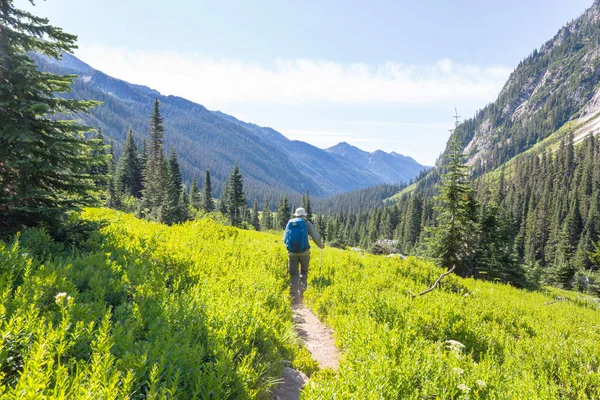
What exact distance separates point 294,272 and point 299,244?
1292 mm

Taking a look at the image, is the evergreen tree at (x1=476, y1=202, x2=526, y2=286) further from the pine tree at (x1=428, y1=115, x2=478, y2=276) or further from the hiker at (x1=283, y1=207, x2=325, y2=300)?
the hiker at (x1=283, y1=207, x2=325, y2=300)

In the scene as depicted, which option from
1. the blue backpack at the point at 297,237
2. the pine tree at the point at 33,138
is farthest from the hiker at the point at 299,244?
the pine tree at the point at 33,138

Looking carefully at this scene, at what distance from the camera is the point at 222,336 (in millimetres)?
4531

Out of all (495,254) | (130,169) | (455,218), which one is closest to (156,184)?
(130,169)

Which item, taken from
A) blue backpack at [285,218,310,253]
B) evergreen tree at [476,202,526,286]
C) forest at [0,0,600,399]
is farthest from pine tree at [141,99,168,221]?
evergreen tree at [476,202,526,286]

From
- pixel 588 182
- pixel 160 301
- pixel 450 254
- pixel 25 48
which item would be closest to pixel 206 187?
pixel 450 254

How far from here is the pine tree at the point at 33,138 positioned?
7.14m

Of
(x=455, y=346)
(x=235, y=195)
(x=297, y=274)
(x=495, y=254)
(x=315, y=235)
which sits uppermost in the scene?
(x=235, y=195)

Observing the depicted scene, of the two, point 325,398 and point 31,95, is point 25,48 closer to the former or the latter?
point 31,95

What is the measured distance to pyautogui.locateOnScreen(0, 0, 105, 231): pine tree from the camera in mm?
7145

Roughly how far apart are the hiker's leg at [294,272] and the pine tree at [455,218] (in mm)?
15892

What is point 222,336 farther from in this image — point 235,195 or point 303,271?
point 235,195

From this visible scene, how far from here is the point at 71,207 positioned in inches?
312

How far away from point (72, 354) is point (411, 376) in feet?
14.4
